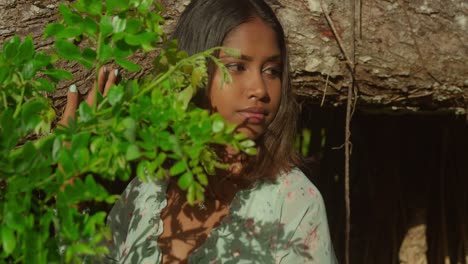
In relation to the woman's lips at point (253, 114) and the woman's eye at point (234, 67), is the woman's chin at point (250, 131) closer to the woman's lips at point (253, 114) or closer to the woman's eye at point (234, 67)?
the woman's lips at point (253, 114)

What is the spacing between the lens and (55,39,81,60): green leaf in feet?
5.31

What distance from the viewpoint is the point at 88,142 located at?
1.48m

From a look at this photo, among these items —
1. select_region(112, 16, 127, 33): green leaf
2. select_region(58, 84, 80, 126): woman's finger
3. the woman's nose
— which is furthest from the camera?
select_region(58, 84, 80, 126): woman's finger

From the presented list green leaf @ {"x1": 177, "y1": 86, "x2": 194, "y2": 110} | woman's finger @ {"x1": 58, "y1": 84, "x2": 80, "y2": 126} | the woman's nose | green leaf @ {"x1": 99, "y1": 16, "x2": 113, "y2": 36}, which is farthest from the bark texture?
green leaf @ {"x1": 99, "y1": 16, "x2": 113, "y2": 36}

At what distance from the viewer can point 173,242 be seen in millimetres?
2322

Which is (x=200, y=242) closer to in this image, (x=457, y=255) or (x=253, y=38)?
(x=253, y=38)

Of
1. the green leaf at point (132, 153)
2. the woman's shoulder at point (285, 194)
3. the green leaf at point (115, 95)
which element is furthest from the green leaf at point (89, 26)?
the woman's shoulder at point (285, 194)

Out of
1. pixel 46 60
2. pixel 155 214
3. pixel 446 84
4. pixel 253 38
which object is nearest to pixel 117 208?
pixel 155 214

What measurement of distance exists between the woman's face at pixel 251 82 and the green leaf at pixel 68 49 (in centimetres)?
57

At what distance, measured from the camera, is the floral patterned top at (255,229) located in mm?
2242

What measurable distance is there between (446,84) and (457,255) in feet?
3.88

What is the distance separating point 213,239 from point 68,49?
0.80m

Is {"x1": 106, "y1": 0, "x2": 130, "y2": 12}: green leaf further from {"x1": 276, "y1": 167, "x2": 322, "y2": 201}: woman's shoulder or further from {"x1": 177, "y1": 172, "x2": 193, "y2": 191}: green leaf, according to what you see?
{"x1": 276, "y1": 167, "x2": 322, "y2": 201}: woman's shoulder

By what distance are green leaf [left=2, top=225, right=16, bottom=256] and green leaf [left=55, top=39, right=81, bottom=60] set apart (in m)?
0.37
